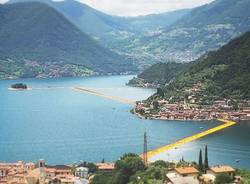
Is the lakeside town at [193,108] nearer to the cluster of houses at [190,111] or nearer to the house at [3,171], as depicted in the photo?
the cluster of houses at [190,111]

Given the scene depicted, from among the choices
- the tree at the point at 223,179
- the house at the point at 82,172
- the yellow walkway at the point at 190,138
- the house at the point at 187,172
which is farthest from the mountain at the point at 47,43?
the tree at the point at 223,179

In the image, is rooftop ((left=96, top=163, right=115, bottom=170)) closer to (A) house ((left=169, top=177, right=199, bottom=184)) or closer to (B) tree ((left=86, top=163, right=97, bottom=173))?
(B) tree ((left=86, top=163, right=97, bottom=173))

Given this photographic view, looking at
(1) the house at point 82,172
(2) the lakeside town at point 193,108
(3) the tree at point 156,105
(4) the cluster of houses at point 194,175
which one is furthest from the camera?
(3) the tree at point 156,105

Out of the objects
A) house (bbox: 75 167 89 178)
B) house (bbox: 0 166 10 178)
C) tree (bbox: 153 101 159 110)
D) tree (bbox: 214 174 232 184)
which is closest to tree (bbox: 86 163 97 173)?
house (bbox: 75 167 89 178)

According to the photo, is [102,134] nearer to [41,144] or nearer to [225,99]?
[41,144]

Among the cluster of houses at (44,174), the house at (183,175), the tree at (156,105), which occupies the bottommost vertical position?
the cluster of houses at (44,174)
